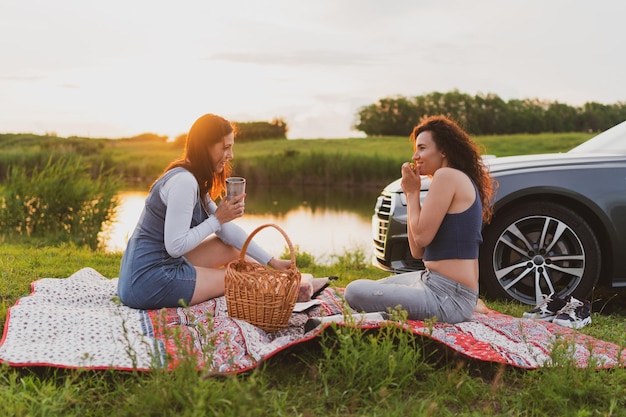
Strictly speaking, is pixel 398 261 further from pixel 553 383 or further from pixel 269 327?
pixel 553 383

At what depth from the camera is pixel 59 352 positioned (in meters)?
3.63

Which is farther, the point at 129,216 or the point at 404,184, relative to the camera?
the point at 129,216

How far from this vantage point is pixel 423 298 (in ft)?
13.6

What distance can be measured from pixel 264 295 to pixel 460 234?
1220mm

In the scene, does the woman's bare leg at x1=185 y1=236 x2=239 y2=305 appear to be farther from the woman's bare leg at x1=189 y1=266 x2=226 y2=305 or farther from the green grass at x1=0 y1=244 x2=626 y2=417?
the green grass at x1=0 y1=244 x2=626 y2=417

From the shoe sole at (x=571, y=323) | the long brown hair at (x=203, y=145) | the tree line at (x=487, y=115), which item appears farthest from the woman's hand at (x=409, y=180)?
the tree line at (x=487, y=115)

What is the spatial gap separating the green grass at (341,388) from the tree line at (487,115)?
122 feet

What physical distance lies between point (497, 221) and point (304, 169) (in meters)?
17.4

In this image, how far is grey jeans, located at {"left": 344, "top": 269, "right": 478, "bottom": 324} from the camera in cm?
416

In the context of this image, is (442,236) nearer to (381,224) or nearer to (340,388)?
(340,388)

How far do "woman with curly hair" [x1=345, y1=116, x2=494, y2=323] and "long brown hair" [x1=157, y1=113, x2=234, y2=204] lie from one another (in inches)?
46.2

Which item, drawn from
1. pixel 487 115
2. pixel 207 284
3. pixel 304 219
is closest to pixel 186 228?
pixel 207 284

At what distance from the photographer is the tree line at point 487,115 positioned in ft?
131

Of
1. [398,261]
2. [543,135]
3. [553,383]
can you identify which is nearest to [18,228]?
[398,261]
